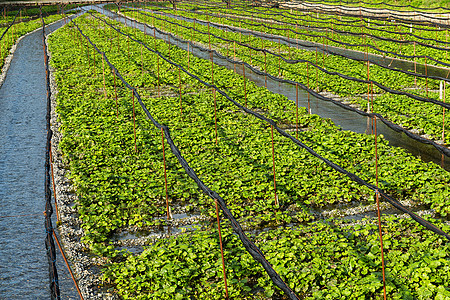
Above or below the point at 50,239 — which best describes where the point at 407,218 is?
below

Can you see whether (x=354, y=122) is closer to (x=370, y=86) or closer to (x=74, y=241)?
(x=370, y=86)

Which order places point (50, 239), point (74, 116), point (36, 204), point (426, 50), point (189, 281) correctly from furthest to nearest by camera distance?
point (426, 50) → point (74, 116) → point (36, 204) → point (189, 281) → point (50, 239)

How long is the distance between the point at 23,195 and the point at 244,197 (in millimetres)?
5478

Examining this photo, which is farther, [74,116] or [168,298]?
[74,116]

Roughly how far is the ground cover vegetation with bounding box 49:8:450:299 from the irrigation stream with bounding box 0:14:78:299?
0.94 meters

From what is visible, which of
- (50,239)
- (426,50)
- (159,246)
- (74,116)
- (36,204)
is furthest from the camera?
(426,50)

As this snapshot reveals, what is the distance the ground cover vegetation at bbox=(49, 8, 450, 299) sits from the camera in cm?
804

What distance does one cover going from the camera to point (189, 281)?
27.0 feet

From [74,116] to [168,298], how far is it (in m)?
10.4

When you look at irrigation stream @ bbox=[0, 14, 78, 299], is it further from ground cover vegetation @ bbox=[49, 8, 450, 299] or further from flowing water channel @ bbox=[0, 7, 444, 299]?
ground cover vegetation @ bbox=[49, 8, 450, 299]

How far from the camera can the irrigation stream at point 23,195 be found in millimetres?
8656

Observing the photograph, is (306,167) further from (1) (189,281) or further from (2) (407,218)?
(1) (189,281)

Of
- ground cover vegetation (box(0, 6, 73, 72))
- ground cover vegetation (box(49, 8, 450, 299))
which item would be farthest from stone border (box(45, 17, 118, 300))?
ground cover vegetation (box(0, 6, 73, 72))

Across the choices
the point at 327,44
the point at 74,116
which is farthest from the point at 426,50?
the point at 74,116
